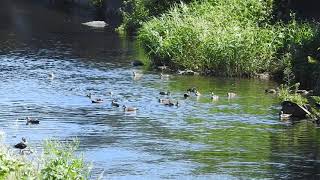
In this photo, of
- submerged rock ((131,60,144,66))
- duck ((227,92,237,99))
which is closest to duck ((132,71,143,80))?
submerged rock ((131,60,144,66))

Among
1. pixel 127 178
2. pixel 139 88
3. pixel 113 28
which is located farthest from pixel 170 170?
pixel 113 28

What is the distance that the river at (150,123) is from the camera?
855 inches

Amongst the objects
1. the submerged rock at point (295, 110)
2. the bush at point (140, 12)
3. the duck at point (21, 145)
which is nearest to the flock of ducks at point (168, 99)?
Result: the submerged rock at point (295, 110)

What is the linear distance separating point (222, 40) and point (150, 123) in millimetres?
12014

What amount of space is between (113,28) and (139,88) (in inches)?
1024

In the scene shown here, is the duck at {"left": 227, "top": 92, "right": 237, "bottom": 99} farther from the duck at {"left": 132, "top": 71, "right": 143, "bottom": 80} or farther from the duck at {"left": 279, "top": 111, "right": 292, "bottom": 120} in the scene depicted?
the duck at {"left": 132, "top": 71, "right": 143, "bottom": 80}

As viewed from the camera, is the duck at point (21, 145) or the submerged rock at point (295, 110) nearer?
the duck at point (21, 145)

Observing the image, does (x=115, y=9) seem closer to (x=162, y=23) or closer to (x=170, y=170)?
(x=162, y=23)

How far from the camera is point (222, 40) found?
38.0 m

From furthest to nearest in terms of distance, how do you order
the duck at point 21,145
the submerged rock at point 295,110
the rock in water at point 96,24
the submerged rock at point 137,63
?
the rock in water at point 96,24 < the submerged rock at point 137,63 < the submerged rock at point 295,110 < the duck at point 21,145

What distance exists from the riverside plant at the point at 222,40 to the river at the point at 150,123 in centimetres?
131

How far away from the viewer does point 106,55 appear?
148 feet

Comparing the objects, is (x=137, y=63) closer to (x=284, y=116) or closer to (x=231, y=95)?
(x=231, y=95)

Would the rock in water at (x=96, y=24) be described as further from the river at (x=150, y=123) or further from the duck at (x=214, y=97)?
the duck at (x=214, y=97)
